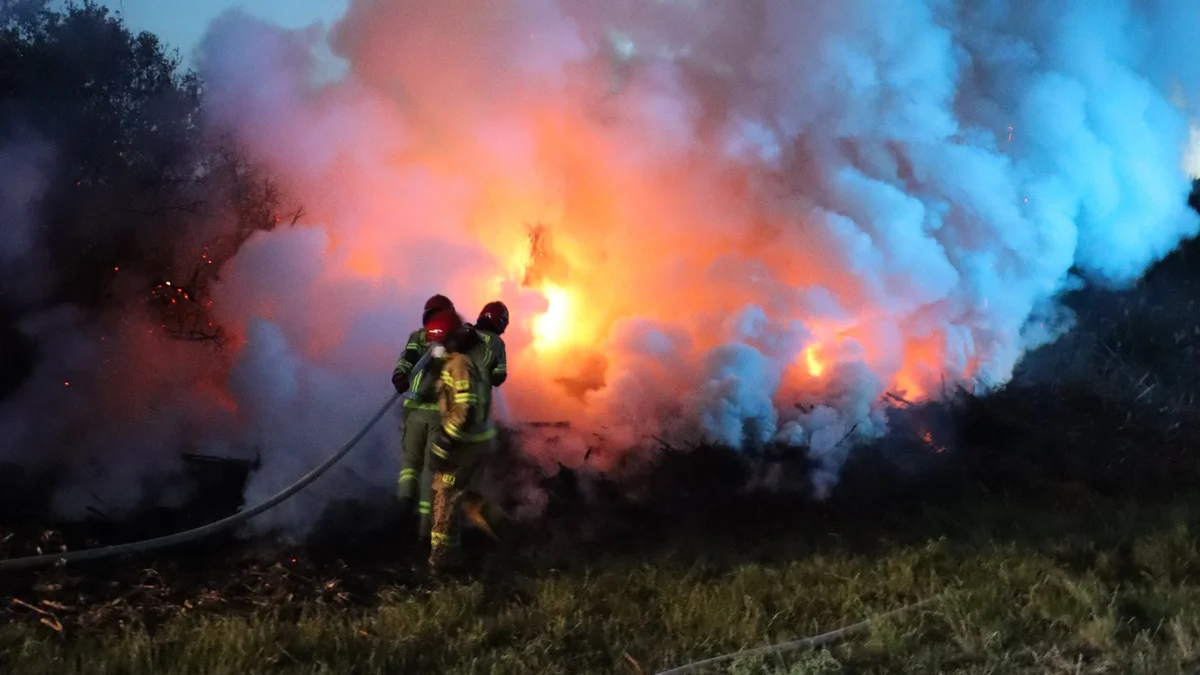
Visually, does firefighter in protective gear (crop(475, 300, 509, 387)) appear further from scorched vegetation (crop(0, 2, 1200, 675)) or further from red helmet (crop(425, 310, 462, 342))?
scorched vegetation (crop(0, 2, 1200, 675))

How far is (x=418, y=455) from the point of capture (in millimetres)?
6277

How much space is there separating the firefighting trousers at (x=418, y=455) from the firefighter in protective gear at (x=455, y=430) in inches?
5.6

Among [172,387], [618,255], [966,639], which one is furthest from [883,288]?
[172,387]

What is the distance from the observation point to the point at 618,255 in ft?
31.3

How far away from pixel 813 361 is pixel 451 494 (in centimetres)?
414

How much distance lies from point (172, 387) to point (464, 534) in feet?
10.6

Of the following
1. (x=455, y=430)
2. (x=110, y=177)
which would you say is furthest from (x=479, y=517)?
(x=110, y=177)

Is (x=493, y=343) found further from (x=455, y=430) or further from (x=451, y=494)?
(x=451, y=494)

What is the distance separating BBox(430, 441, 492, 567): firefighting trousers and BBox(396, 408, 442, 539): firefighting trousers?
6.5 inches

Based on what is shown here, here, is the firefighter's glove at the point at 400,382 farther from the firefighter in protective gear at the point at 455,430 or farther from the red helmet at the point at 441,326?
the red helmet at the point at 441,326

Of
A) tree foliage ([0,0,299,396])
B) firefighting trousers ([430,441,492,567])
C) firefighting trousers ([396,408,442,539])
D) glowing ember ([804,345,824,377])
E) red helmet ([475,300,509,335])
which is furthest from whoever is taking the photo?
glowing ember ([804,345,824,377])

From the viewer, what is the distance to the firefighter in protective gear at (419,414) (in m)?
5.98

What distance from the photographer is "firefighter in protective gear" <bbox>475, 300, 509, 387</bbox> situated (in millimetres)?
6086

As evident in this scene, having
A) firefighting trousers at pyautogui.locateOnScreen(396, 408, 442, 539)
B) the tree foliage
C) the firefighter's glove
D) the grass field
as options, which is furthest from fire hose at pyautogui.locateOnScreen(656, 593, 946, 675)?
the tree foliage
